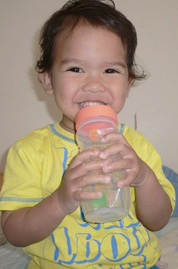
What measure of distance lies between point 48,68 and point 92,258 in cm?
50

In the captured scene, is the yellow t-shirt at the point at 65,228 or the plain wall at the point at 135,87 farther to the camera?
the plain wall at the point at 135,87

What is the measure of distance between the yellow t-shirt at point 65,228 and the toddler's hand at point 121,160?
0.21 metres

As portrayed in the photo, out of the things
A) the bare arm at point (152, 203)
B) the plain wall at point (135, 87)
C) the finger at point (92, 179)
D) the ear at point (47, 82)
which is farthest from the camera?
the plain wall at point (135, 87)

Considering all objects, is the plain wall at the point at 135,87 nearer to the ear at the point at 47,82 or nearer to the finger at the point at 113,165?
the ear at the point at 47,82

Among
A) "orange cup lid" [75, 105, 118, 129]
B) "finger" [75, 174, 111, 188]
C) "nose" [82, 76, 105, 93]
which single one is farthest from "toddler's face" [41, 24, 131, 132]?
"finger" [75, 174, 111, 188]

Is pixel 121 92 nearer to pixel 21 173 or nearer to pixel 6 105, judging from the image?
pixel 21 173

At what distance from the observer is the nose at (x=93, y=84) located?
69 cm

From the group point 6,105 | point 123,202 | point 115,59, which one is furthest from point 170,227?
point 6,105

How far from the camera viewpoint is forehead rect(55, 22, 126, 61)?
713mm

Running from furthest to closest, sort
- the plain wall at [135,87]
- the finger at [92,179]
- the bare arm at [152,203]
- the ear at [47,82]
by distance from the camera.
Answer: the plain wall at [135,87]
the ear at [47,82]
the bare arm at [152,203]
the finger at [92,179]

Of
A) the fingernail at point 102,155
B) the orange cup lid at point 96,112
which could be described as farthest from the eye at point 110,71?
the fingernail at point 102,155

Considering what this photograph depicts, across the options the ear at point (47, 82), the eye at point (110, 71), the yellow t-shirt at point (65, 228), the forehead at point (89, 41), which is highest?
the forehead at point (89, 41)

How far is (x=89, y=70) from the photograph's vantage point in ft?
2.35

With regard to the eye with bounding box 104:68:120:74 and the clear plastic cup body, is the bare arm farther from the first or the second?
the eye with bounding box 104:68:120:74
